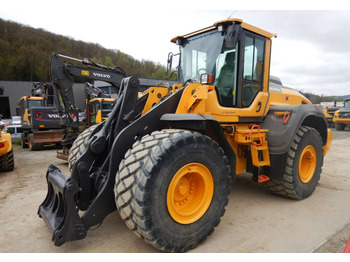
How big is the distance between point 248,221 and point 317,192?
6.37ft

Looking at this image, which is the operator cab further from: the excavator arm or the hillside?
the hillside

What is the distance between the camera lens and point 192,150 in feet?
8.73

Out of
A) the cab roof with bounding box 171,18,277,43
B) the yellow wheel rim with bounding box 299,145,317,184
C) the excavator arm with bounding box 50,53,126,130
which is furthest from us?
the excavator arm with bounding box 50,53,126,130

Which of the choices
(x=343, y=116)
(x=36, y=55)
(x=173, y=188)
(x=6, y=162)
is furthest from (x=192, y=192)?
(x=36, y=55)

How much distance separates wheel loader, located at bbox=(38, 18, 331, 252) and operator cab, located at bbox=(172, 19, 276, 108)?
0.01 metres

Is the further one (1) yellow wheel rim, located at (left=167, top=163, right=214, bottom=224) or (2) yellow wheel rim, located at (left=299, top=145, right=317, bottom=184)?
(2) yellow wheel rim, located at (left=299, top=145, right=317, bottom=184)

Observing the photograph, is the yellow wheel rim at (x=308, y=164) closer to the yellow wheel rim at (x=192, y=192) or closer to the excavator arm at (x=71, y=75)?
the yellow wheel rim at (x=192, y=192)

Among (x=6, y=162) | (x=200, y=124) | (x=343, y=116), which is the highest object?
(x=200, y=124)

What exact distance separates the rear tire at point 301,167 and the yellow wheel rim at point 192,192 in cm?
174

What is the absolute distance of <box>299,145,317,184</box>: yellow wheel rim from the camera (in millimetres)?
4359

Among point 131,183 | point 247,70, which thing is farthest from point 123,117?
point 247,70

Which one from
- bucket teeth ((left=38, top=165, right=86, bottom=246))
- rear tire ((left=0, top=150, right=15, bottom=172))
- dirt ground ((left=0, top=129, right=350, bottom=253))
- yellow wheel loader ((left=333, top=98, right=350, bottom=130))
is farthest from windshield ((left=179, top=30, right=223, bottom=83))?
yellow wheel loader ((left=333, top=98, right=350, bottom=130))

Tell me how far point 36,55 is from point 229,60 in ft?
148

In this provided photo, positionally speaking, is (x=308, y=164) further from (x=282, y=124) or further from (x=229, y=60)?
(x=229, y=60)
